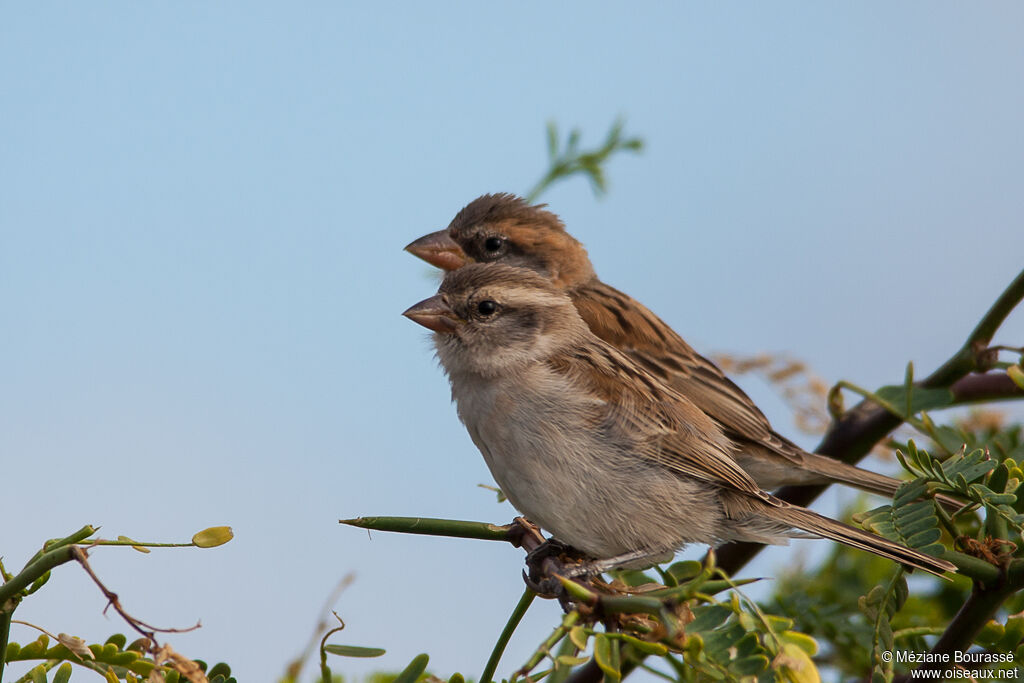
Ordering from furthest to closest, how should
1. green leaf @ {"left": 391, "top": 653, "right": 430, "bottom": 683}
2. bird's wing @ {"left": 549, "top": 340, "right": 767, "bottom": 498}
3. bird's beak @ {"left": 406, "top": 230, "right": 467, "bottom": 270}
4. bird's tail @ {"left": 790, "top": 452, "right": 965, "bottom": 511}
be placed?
bird's beak @ {"left": 406, "top": 230, "right": 467, "bottom": 270}, bird's tail @ {"left": 790, "top": 452, "right": 965, "bottom": 511}, bird's wing @ {"left": 549, "top": 340, "right": 767, "bottom": 498}, green leaf @ {"left": 391, "top": 653, "right": 430, "bottom": 683}

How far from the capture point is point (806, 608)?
2.47 metres

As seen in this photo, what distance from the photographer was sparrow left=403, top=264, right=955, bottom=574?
266 cm

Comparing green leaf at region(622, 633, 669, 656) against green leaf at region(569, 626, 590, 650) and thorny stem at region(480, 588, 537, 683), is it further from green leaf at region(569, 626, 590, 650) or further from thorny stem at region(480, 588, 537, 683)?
thorny stem at region(480, 588, 537, 683)

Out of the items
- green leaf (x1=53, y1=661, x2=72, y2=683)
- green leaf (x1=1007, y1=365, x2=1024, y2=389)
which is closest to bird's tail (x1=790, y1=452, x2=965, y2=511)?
green leaf (x1=1007, y1=365, x2=1024, y2=389)

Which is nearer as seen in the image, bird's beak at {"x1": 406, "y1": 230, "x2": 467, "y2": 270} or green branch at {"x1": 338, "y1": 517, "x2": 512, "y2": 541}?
green branch at {"x1": 338, "y1": 517, "x2": 512, "y2": 541}

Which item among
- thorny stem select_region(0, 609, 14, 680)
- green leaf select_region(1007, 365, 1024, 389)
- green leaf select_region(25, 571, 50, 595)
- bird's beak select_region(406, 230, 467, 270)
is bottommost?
thorny stem select_region(0, 609, 14, 680)

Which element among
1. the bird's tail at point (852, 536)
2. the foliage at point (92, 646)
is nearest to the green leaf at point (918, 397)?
the bird's tail at point (852, 536)

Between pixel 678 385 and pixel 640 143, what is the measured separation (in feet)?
3.32

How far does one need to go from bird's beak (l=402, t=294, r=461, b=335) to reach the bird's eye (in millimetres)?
69

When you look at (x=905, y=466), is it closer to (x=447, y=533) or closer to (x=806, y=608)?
(x=447, y=533)

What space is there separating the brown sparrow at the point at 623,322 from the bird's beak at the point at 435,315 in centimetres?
84

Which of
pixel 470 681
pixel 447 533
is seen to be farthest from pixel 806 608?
pixel 447 533

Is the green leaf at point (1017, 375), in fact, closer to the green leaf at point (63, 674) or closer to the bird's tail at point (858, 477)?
the bird's tail at point (858, 477)

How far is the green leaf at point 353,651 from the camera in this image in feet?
5.21
